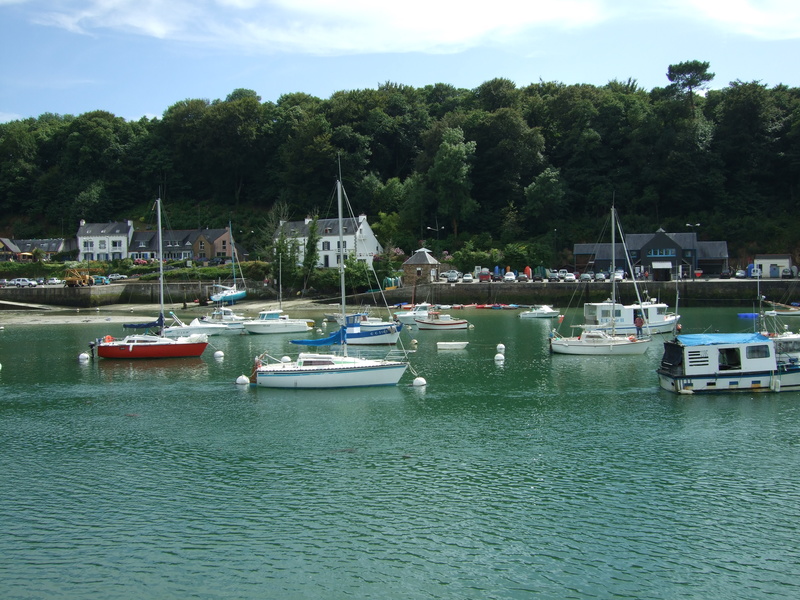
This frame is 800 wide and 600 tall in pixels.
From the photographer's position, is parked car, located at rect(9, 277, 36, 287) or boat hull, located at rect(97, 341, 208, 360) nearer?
boat hull, located at rect(97, 341, 208, 360)

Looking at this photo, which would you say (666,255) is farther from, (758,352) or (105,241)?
(105,241)

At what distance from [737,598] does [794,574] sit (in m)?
1.82

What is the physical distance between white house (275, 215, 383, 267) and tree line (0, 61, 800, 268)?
8.71 ft

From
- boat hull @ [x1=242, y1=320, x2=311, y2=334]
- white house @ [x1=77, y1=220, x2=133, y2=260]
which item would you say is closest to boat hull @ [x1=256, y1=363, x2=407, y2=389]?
boat hull @ [x1=242, y1=320, x2=311, y2=334]

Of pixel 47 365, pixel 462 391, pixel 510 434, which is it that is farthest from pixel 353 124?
pixel 510 434

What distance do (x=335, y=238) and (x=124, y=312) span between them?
25484 mm

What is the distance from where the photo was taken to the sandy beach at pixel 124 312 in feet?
200

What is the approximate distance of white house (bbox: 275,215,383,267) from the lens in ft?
263

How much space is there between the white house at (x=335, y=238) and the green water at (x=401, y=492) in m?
49.7

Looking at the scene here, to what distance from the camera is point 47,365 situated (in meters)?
37.8

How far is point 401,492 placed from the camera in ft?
60.2

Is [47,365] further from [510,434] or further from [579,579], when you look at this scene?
[579,579]

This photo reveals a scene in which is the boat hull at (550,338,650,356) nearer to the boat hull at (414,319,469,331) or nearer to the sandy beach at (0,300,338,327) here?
the boat hull at (414,319,469,331)

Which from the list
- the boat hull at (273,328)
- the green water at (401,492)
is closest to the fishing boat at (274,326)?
the boat hull at (273,328)
